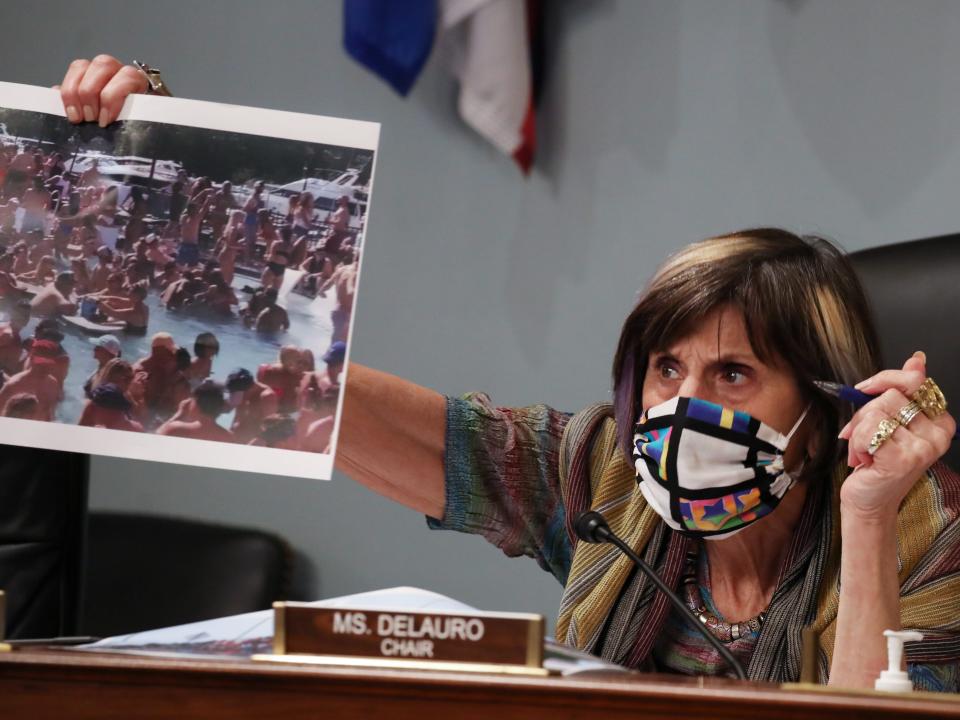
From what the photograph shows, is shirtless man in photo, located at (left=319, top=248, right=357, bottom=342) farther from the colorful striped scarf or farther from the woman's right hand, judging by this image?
the colorful striped scarf

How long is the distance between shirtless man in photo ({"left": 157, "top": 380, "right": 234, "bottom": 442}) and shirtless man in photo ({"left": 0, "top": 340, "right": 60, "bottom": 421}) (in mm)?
106

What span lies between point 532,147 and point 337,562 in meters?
0.84

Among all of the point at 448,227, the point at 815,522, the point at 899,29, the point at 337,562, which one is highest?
the point at 899,29

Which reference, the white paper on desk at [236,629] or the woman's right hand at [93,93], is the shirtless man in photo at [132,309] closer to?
the woman's right hand at [93,93]

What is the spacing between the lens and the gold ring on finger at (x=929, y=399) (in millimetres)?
1122

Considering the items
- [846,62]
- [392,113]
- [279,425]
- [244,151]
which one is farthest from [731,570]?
[392,113]

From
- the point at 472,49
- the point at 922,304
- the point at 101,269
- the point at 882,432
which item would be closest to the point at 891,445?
the point at 882,432

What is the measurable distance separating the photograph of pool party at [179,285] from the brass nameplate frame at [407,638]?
0.26 m

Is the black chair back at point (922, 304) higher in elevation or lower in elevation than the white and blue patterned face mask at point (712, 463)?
higher

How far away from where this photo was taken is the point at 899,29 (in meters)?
1.79

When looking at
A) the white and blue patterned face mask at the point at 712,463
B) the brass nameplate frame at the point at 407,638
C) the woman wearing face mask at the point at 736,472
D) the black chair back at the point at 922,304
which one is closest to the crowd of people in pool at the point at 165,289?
the woman wearing face mask at the point at 736,472

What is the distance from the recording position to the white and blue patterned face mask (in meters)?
1.22

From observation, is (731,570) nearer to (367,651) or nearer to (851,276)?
(851,276)

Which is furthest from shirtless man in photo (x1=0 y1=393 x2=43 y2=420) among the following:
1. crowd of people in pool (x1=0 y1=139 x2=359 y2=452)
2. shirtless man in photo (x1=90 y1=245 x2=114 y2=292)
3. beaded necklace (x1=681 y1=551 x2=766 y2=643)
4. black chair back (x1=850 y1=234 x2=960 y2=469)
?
black chair back (x1=850 y1=234 x2=960 y2=469)
